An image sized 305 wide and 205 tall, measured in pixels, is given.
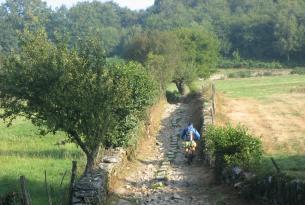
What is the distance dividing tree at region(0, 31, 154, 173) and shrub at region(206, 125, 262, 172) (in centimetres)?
424

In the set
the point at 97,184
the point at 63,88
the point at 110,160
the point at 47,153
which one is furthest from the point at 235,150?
the point at 47,153

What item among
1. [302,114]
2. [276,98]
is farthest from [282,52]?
[302,114]

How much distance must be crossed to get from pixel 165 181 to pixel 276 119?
2243cm

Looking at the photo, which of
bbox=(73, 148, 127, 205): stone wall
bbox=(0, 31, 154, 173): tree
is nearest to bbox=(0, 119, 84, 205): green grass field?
bbox=(73, 148, 127, 205): stone wall

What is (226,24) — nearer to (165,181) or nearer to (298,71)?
(298,71)

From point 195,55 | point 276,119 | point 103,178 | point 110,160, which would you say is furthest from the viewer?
point 195,55

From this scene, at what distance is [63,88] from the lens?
60.8 feet

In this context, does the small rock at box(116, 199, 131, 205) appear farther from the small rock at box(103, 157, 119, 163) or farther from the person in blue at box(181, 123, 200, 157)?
the person in blue at box(181, 123, 200, 157)

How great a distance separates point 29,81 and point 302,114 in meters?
30.2

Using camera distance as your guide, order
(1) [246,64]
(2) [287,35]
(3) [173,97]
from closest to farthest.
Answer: (3) [173,97], (1) [246,64], (2) [287,35]

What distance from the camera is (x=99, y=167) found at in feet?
62.0

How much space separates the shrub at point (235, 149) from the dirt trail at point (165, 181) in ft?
3.64

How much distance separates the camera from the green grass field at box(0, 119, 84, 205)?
1933 cm

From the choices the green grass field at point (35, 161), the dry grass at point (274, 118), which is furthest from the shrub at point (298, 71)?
the green grass field at point (35, 161)
